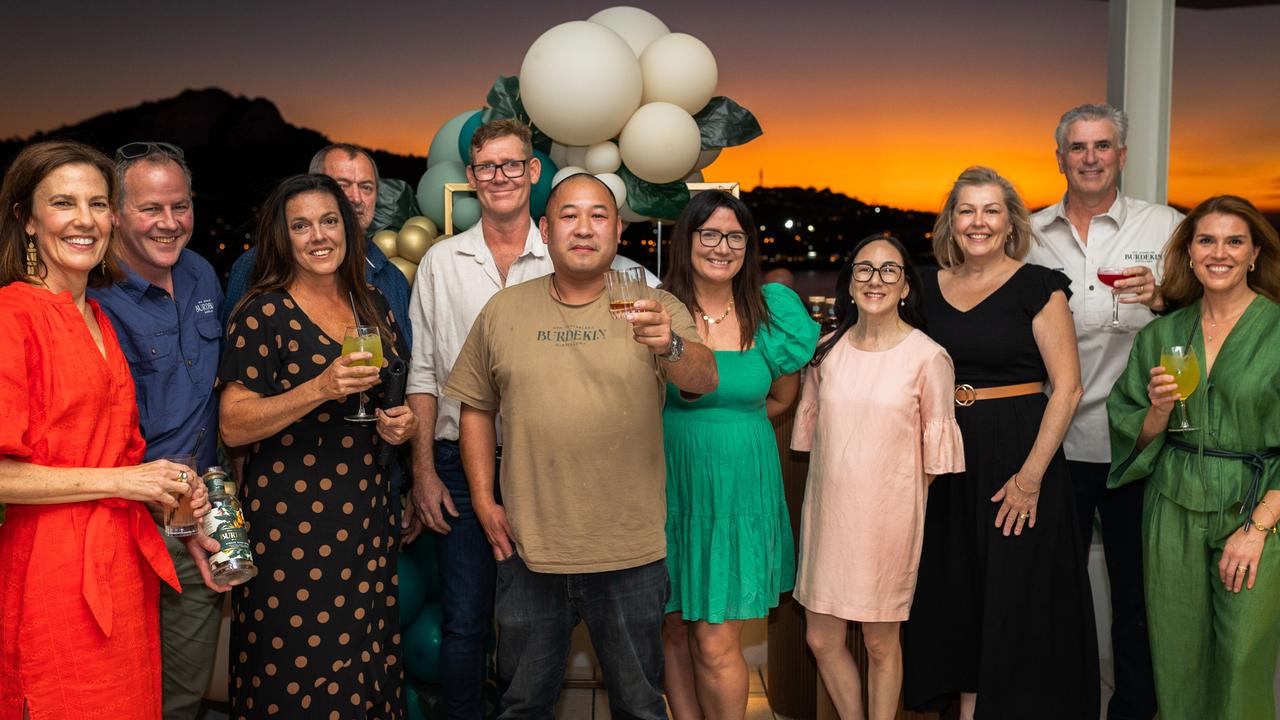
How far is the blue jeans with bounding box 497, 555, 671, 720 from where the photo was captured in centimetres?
253

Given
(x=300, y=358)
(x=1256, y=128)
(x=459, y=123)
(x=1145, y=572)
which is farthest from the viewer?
(x=1256, y=128)

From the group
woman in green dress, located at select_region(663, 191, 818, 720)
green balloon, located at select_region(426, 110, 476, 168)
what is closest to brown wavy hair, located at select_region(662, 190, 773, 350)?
woman in green dress, located at select_region(663, 191, 818, 720)

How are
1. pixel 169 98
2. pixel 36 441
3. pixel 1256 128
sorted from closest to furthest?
pixel 36 441 < pixel 1256 128 < pixel 169 98

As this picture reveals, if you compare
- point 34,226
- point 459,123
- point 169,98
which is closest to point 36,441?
point 34,226

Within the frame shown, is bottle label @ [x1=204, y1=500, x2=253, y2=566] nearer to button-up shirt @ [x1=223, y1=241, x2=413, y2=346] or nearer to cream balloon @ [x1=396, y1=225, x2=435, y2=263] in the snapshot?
button-up shirt @ [x1=223, y1=241, x2=413, y2=346]

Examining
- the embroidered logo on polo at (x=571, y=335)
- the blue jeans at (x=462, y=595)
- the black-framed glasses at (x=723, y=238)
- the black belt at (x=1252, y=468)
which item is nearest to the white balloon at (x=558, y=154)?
the black-framed glasses at (x=723, y=238)

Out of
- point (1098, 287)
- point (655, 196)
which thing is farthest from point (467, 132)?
point (1098, 287)

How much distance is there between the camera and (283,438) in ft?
7.91

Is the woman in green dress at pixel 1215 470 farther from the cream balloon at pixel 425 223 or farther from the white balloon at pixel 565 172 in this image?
the cream balloon at pixel 425 223

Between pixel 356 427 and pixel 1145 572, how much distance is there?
7.60ft

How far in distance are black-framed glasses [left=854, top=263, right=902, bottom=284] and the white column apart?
2.59 meters

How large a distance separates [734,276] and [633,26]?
155cm

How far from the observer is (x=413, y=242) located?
3.90 metres

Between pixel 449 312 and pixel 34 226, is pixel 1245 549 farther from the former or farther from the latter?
pixel 34 226
